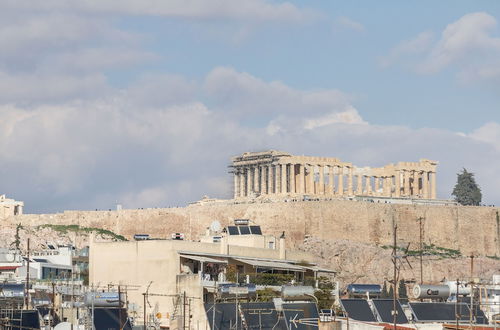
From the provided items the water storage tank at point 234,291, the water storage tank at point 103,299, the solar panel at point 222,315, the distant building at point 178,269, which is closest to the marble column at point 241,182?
the distant building at point 178,269

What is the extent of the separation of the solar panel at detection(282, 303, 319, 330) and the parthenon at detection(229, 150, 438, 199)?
91.4 meters

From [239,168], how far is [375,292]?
9330 centimetres

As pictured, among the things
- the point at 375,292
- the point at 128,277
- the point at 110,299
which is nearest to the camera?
the point at 110,299

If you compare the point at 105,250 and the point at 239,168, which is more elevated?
the point at 239,168

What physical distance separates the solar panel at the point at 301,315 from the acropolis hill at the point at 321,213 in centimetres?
7969

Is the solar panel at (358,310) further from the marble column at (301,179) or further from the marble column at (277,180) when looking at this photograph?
the marble column at (277,180)

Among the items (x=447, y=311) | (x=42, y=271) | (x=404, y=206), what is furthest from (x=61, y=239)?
(x=447, y=311)

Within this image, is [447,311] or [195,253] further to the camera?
[195,253]

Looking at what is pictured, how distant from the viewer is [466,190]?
151 metres

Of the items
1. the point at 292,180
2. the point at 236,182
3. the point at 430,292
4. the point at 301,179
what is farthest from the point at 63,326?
the point at 236,182

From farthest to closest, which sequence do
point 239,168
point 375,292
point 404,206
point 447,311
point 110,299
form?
point 239,168
point 404,206
point 375,292
point 110,299
point 447,311

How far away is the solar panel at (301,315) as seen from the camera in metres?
47.5

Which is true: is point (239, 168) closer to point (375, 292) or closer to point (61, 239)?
point (61, 239)

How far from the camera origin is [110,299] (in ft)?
174
